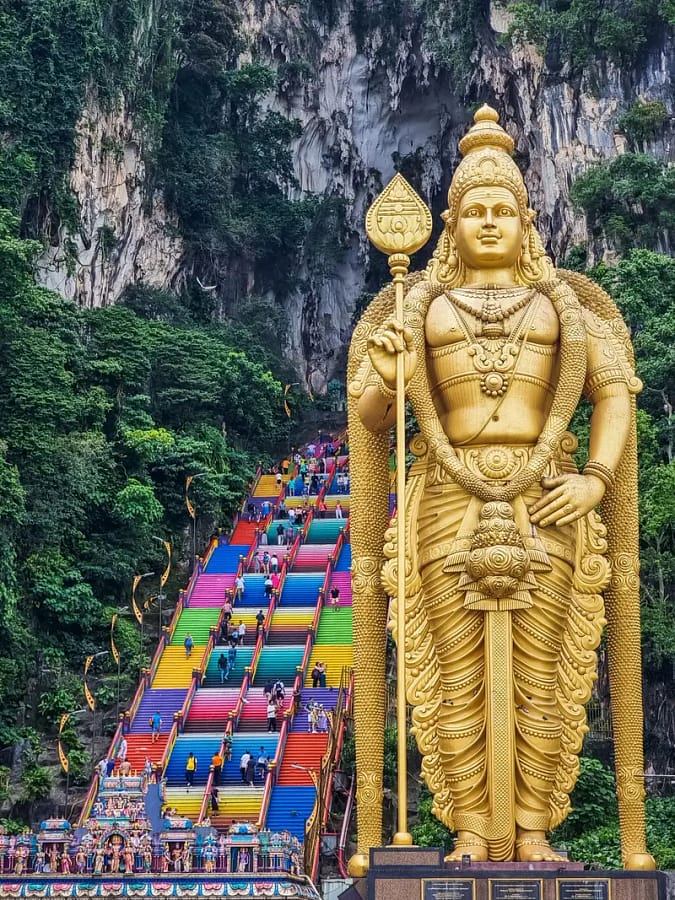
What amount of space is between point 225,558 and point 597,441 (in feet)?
51.0

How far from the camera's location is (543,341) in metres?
10.5

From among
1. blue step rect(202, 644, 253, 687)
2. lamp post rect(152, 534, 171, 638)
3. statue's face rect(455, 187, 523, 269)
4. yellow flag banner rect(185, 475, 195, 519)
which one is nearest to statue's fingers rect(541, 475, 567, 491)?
statue's face rect(455, 187, 523, 269)

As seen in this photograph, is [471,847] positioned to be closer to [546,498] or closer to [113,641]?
[546,498]

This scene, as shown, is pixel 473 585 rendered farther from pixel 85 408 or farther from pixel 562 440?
pixel 85 408

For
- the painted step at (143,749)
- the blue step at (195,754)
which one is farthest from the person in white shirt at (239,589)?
the blue step at (195,754)

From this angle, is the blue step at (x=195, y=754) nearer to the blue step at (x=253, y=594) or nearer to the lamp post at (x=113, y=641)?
the lamp post at (x=113, y=641)

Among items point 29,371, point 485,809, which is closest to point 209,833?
point 485,809

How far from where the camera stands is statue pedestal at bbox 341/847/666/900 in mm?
9062

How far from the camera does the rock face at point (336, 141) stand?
31625 millimetres

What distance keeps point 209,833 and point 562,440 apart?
566cm

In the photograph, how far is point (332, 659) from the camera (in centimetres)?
2119

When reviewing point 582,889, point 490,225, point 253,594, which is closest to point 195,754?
point 253,594

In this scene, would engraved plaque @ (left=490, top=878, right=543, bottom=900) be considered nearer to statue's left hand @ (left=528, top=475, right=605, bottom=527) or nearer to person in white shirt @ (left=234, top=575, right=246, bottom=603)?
statue's left hand @ (left=528, top=475, right=605, bottom=527)

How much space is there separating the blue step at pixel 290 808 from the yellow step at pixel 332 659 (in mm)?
2738
